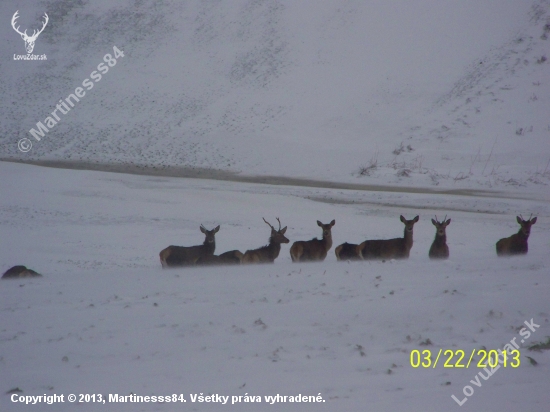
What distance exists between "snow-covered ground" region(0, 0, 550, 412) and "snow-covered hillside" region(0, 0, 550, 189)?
0.24 meters

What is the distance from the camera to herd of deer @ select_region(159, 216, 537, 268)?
1094 centimetres

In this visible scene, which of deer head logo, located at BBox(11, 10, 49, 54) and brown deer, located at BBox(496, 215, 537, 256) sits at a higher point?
deer head logo, located at BBox(11, 10, 49, 54)

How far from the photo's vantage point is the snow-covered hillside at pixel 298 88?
3816 cm

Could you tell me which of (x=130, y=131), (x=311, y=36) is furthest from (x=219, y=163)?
(x=311, y=36)

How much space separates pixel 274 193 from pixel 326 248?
15418mm

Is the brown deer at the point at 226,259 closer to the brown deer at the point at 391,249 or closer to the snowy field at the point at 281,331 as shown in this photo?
the snowy field at the point at 281,331

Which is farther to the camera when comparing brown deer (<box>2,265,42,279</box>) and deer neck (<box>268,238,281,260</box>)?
deer neck (<box>268,238,281,260</box>)

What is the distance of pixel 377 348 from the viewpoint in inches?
237

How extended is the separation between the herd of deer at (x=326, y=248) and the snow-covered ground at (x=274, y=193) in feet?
1.60

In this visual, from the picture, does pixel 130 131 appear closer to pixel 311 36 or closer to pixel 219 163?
pixel 219 163

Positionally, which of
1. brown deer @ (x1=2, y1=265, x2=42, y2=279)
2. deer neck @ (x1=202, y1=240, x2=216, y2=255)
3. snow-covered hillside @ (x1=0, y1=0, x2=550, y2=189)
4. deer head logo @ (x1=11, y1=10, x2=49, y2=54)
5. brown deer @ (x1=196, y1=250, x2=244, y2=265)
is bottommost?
brown deer @ (x1=2, y1=265, x2=42, y2=279)
